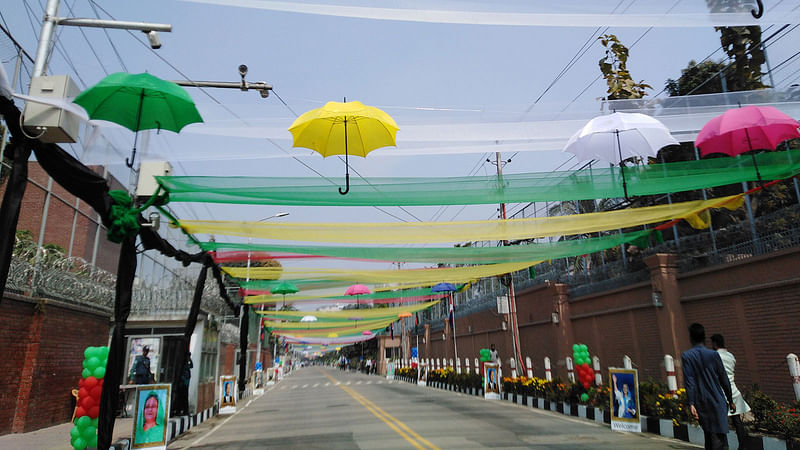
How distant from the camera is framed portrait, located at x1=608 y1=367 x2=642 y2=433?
9609mm

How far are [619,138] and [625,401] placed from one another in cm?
592

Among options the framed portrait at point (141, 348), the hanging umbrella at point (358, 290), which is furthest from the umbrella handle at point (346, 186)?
the framed portrait at point (141, 348)

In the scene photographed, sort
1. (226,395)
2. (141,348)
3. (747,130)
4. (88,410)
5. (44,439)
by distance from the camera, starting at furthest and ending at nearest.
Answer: (226,395), (141,348), (44,439), (88,410), (747,130)

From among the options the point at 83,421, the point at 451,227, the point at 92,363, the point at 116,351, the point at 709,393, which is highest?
the point at 451,227

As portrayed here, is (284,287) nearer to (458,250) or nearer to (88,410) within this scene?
(458,250)

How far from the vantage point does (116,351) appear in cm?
680

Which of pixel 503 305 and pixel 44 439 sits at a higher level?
pixel 503 305

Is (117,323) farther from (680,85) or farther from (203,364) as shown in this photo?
(680,85)

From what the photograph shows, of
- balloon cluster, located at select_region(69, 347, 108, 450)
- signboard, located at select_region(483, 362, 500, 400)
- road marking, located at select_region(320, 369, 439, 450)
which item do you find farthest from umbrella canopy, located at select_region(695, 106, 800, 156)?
signboard, located at select_region(483, 362, 500, 400)

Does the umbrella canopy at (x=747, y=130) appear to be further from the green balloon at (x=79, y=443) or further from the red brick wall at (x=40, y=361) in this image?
the red brick wall at (x=40, y=361)

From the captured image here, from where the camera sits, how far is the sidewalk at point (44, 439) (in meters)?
8.85

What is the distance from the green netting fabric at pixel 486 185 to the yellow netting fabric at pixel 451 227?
92cm

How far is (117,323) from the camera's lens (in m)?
6.91

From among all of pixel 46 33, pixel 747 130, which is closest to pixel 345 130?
pixel 46 33
